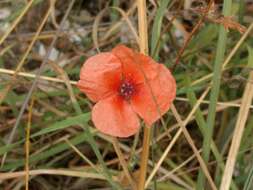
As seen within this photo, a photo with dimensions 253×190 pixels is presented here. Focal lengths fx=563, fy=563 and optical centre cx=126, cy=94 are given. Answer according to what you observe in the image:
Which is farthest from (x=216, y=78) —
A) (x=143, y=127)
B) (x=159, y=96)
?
(x=143, y=127)

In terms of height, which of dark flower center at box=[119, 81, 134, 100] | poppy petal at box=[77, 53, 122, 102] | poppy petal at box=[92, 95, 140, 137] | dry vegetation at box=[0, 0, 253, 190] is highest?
poppy petal at box=[77, 53, 122, 102]

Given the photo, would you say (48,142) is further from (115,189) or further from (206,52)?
(206,52)

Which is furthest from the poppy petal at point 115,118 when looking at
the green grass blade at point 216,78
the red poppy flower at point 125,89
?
the green grass blade at point 216,78

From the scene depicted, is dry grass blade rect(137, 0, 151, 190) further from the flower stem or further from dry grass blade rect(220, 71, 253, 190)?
dry grass blade rect(220, 71, 253, 190)

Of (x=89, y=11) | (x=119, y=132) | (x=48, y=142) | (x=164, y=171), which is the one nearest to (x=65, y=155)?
(x=48, y=142)

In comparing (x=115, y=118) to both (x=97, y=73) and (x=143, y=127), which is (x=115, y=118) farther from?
(x=143, y=127)

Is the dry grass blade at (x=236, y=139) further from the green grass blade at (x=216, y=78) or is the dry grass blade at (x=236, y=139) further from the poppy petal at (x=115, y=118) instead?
the poppy petal at (x=115, y=118)

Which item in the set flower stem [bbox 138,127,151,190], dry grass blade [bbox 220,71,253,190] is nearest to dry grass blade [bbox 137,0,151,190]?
flower stem [bbox 138,127,151,190]

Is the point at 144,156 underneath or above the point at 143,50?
underneath
